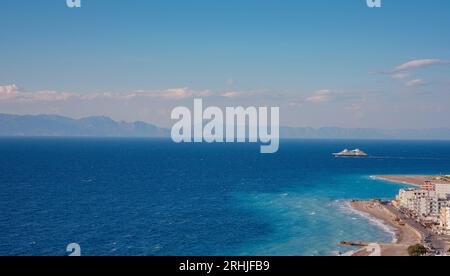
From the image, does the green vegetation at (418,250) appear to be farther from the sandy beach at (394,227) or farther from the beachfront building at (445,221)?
the beachfront building at (445,221)

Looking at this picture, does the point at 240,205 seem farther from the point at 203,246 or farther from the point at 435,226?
the point at 435,226

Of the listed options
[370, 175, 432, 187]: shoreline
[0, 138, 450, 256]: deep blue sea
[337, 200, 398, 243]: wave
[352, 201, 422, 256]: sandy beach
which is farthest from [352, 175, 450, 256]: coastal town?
[370, 175, 432, 187]: shoreline

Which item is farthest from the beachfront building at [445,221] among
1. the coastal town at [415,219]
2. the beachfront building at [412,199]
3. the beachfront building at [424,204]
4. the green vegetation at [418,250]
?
the green vegetation at [418,250]

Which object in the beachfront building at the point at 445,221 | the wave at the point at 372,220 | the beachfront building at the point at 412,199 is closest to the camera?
the beachfront building at the point at 445,221

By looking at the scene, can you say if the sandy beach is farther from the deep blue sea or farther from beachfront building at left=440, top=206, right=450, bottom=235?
beachfront building at left=440, top=206, right=450, bottom=235

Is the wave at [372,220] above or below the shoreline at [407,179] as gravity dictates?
above

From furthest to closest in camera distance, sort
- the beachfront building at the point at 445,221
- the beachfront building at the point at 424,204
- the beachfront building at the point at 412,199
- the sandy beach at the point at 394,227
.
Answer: the beachfront building at the point at 412,199, the beachfront building at the point at 424,204, the beachfront building at the point at 445,221, the sandy beach at the point at 394,227

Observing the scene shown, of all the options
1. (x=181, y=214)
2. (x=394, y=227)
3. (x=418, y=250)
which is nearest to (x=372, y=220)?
(x=394, y=227)
